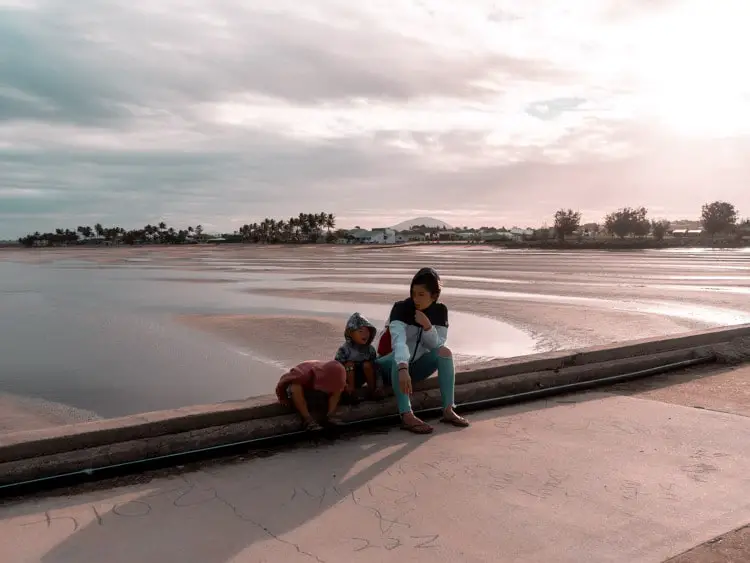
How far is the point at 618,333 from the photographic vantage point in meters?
11.7

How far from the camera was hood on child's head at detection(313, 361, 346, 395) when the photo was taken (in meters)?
4.53

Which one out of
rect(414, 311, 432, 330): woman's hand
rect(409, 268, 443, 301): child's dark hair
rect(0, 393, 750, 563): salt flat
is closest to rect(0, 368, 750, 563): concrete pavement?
rect(0, 393, 750, 563): salt flat

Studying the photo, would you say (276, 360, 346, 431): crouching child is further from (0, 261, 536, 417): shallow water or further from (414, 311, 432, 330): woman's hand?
(0, 261, 536, 417): shallow water

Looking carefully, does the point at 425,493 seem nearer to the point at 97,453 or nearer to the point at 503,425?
the point at 503,425

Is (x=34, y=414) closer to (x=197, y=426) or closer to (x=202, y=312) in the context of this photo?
(x=197, y=426)

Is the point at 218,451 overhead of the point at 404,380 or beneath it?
beneath

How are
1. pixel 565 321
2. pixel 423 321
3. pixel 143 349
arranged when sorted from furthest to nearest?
pixel 565 321 → pixel 143 349 → pixel 423 321

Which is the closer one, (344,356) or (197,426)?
(197,426)

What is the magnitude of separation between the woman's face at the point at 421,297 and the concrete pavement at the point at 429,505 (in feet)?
3.34

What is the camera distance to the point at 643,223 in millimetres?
104000

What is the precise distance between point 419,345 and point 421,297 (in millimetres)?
410

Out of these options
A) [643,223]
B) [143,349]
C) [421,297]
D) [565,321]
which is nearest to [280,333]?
[143,349]

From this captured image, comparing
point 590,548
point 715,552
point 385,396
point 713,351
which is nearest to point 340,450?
point 385,396

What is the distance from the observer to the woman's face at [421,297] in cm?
486
